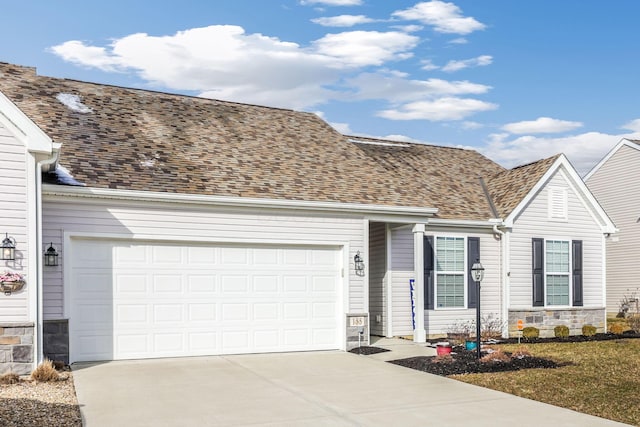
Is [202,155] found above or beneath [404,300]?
above

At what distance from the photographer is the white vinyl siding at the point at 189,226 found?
40.0 feet

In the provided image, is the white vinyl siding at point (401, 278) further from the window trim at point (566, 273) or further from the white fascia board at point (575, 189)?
the window trim at point (566, 273)

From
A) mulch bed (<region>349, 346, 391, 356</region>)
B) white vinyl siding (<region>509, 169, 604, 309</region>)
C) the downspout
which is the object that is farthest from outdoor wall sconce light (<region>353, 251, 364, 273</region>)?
the downspout

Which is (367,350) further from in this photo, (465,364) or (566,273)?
(566,273)

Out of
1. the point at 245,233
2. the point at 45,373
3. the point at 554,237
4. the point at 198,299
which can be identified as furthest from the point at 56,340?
the point at 554,237

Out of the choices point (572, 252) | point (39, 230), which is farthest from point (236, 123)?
point (572, 252)

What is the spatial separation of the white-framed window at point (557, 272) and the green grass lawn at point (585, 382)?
4.20m

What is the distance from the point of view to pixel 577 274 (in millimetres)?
19266

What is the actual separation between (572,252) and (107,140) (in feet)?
44.6

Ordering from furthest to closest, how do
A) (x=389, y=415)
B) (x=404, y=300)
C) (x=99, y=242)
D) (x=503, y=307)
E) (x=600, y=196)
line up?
(x=600, y=196), (x=503, y=307), (x=404, y=300), (x=99, y=242), (x=389, y=415)

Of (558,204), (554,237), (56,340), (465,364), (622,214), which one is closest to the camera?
(56,340)

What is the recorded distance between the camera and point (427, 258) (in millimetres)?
17281

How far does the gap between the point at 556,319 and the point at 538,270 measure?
153 cm

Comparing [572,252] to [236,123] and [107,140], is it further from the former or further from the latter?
[107,140]
